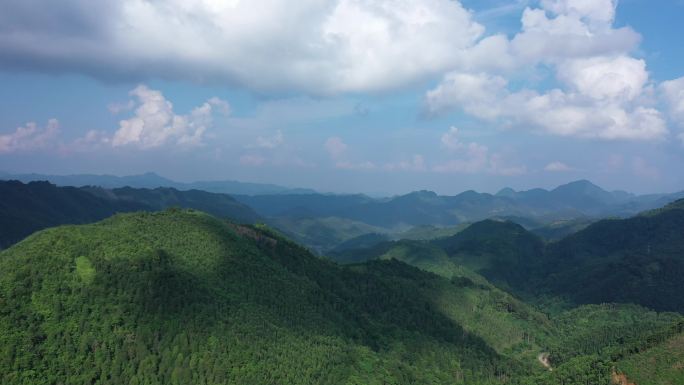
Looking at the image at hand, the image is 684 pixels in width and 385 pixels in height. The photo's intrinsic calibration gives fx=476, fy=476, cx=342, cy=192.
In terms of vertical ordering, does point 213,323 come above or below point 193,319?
below

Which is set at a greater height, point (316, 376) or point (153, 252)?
point (153, 252)

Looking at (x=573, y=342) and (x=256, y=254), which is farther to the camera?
(x=573, y=342)

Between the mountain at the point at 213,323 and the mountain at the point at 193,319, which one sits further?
the mountain at the point at 213,323

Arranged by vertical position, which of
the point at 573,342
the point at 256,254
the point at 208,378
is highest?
the point at 256,254

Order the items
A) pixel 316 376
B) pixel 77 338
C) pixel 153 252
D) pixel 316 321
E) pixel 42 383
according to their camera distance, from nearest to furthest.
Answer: pixel 42 383 → pixel 77 338 → pixel 316 376 → pixel 153 252 → pixel 316 321

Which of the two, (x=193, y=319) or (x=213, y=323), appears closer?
(x=193, y=319)

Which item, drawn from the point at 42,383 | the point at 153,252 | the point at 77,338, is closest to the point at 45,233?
the point at 153,252

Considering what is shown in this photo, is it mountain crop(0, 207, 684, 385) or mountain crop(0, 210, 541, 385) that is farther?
mountain crop(0, 207, 684, 385)

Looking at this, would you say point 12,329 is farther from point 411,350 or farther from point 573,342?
point 573,342
